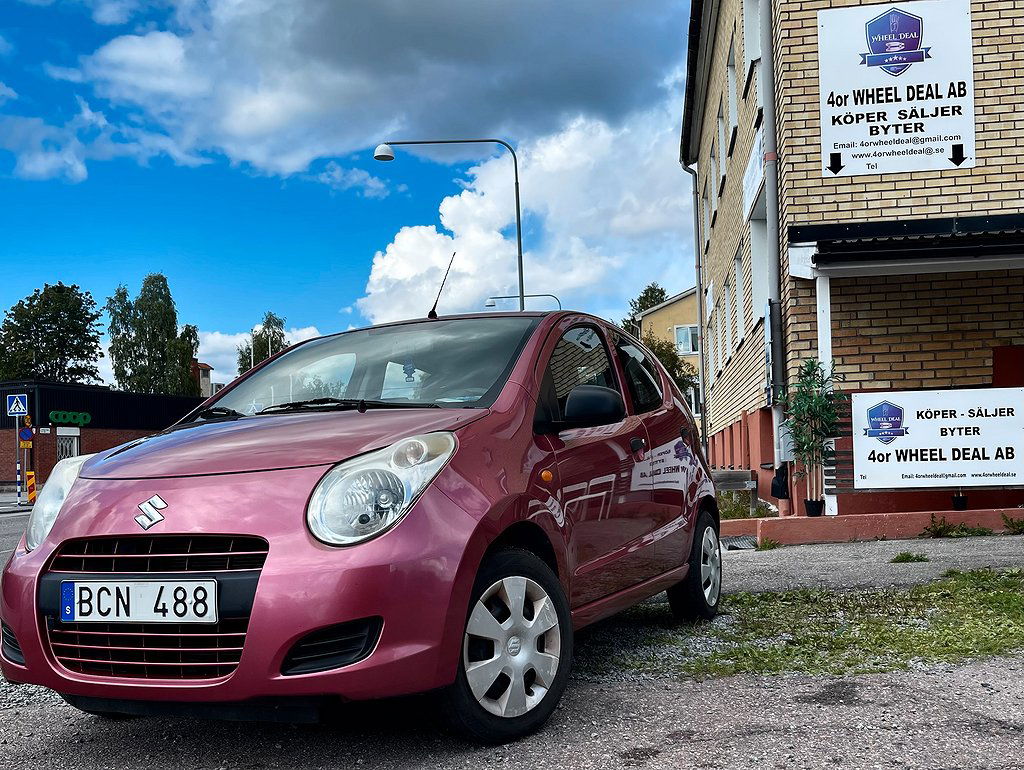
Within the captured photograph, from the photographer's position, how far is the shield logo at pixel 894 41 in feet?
35.8

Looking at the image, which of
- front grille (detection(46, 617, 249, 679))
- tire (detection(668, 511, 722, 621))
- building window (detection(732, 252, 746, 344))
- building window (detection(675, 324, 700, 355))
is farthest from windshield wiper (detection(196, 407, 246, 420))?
building window (detection(675, 324, 700, 355))

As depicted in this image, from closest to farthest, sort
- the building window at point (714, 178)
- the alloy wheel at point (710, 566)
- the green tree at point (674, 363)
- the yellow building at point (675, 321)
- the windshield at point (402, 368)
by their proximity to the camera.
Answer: the windshield at point (402, 368)
the alloy wheel at point (710, 566)
the building window at point (714, 178)
the green tree at point (674, 363)
the yellow building at point (675, 321)

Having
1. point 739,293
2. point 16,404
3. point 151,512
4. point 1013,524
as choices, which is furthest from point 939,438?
point 16,404

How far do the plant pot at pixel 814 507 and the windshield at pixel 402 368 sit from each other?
6.28 meters

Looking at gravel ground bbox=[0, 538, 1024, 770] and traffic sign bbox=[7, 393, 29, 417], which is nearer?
gravel ground bbox=[0, 538, 1024, 770]

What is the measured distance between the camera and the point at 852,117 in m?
10.9

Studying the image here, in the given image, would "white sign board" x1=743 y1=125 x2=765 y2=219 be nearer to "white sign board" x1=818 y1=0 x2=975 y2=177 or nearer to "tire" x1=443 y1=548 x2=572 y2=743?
"white sign board" x1=818 y1=0 x2=975 y2=177

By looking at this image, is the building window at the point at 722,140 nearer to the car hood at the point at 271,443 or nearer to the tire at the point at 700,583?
the tire at the point at 700,583

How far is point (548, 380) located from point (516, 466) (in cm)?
67

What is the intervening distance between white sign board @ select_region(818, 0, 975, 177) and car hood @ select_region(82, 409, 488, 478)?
8364 millimetres

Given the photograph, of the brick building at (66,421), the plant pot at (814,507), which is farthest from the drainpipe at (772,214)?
the brick building at (66,421)

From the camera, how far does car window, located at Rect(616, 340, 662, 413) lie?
17.0 ft

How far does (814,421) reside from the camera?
9.95 meters

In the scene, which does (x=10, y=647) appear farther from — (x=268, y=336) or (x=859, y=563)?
(x=268, y=336)
